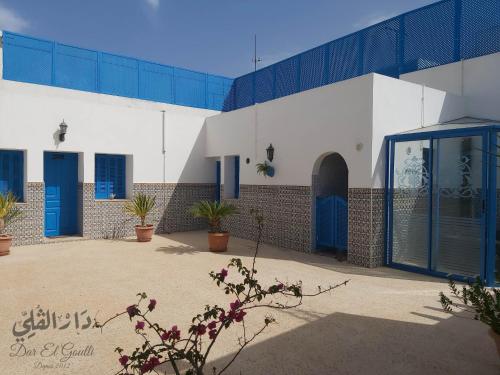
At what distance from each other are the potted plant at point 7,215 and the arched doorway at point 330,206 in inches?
277

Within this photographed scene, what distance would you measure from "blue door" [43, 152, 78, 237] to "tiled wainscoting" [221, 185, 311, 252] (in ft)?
15.3

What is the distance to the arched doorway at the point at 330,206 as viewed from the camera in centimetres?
836

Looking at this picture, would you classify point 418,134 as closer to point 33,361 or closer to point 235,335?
point 235,335

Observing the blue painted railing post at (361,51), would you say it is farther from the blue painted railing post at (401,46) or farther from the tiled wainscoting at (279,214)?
the tiled wainscoting at (279,214)

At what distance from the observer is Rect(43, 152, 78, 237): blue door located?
10.1 m

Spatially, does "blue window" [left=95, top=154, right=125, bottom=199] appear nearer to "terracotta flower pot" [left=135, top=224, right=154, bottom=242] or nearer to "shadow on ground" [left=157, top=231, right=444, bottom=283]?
"terracotta flower pot" [left=135, top=224, right=154, bottom=242]

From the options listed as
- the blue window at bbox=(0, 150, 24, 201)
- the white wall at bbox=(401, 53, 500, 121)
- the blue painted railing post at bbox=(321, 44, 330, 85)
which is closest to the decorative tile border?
the blue window at bbox=(0, 150, 24, 201)

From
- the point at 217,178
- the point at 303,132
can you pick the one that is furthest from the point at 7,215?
the point at 303,132

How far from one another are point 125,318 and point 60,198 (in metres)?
6.94

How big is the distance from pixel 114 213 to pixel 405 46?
30.6ft

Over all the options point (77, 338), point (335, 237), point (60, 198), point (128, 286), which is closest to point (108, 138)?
point (60, 198)
